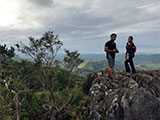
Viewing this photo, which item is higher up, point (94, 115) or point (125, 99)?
point (125, 99)

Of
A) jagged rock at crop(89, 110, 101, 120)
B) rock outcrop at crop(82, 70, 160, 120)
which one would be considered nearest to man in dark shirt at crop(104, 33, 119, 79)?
rock outcrop at crop(82, 70, 160, 120)

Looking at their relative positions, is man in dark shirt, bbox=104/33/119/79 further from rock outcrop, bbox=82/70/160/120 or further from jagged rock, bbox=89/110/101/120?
jagged rock, bbox=89/110/101/120

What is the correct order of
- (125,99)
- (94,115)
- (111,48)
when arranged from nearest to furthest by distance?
(125,99), (94,115), (111,48)

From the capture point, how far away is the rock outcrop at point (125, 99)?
12531 millimetres

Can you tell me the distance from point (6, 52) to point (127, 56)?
5496cm

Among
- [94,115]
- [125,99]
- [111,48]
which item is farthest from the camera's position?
[111,48]

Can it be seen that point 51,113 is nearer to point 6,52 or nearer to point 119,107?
point 119,107

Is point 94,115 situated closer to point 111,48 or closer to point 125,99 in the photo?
point 125,99

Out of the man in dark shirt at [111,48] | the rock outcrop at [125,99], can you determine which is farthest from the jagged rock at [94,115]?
the man in dark shirt at [111,48]

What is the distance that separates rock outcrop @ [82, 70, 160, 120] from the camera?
1253cm

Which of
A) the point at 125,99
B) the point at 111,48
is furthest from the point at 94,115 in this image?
the point at 111,48

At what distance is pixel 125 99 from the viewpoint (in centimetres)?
1335

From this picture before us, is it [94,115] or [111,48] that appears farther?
[111,48]

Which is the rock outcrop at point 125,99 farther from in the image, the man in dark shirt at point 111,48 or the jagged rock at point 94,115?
the man in dark shirt at point 111,48
